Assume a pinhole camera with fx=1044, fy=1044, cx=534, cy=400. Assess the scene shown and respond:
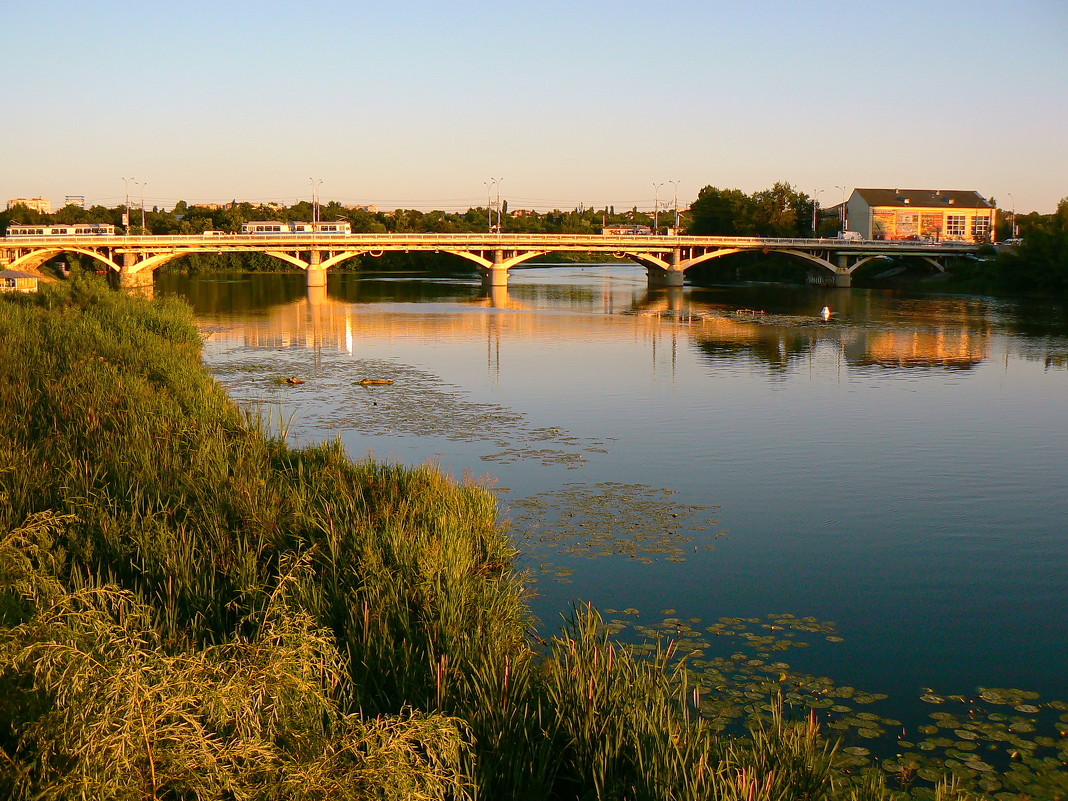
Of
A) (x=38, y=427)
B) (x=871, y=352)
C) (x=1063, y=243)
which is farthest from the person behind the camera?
(x=1063, y=243)

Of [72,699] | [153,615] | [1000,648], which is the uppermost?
[72,699]

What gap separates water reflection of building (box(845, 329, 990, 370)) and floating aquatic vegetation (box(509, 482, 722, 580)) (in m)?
20.8

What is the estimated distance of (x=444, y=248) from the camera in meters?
82.6

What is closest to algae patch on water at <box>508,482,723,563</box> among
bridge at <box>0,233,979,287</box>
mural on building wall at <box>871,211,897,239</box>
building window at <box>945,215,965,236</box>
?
bridge at <box>0,233,979,287</box>

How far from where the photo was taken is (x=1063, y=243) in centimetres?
7056

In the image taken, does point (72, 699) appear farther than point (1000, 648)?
No

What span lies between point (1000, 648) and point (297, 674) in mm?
7670

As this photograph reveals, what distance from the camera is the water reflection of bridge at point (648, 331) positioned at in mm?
38250

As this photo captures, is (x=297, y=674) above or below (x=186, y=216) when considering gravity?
below

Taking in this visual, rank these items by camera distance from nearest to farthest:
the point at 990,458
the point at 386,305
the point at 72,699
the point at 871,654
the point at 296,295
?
1. the point at 72,699
2. the point at 871,654
3. the point at 990,458
4. the point at 386,305
5. the point at 296,295

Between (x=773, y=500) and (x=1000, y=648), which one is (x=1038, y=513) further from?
(x=1000, y=648)

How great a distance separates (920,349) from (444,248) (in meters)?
49.3

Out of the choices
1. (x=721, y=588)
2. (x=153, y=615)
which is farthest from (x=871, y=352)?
(x=153, y=615)

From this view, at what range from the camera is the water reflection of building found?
3525 cm
